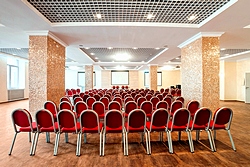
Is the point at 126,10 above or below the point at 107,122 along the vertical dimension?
above

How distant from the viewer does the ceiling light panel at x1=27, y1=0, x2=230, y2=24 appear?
412cm

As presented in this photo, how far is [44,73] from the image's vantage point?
6.06 metres

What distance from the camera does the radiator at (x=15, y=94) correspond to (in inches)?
542

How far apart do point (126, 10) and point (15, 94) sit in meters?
14.2

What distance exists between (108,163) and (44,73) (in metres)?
4.37

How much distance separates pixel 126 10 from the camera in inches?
177

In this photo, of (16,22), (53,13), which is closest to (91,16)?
(53,13)

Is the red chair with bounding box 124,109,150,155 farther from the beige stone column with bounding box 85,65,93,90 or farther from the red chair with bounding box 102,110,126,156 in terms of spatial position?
the beige stone column with bounding box 85,65,93,90

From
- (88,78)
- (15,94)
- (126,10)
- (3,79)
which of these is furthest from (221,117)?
(15,94)

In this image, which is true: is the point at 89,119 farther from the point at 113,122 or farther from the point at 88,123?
the point at 113,122

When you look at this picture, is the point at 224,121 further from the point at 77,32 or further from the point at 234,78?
the point at 234,78

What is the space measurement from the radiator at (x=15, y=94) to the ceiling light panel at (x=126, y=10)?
1164 cm

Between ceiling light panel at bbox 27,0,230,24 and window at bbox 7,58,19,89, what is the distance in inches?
460

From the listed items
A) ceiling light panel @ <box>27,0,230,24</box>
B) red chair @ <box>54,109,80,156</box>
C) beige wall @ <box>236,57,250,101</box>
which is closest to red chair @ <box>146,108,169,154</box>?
red chair @ <box>54,109,80,156</box>
